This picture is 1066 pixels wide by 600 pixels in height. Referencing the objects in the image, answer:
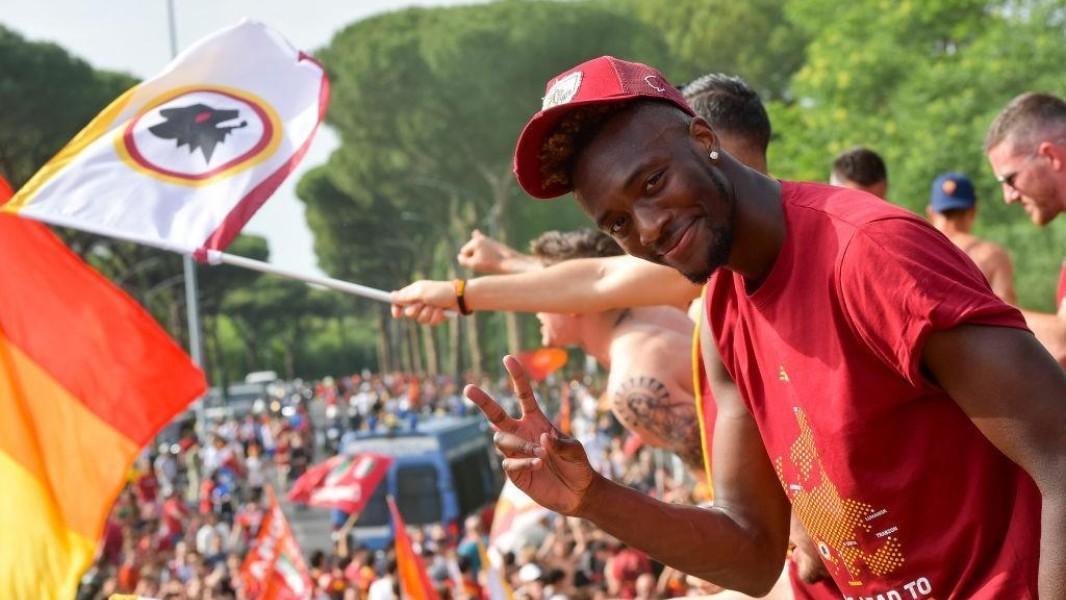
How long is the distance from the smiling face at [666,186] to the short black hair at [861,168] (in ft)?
10.4

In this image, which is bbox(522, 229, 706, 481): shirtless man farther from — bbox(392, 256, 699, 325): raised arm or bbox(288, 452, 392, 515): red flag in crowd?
bbox(288, 452, 392, 515): red flag in crowd

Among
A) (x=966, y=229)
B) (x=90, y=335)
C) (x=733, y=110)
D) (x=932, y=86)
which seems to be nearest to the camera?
(x=733, y=110)

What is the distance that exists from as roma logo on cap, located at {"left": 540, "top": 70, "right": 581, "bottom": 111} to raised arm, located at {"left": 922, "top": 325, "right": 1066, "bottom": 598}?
2.24ft

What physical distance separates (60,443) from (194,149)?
50.0 inches

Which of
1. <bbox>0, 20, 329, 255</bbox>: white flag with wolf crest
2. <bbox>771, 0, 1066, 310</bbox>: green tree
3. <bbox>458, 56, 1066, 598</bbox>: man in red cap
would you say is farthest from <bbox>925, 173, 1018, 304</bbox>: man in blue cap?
<bbox>771, 0, 1066, 310</bbox>: green tree

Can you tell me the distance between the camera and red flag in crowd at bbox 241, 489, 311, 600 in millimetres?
7988

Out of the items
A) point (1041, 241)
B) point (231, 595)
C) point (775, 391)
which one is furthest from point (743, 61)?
point (775, 391)

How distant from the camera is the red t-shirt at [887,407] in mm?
1880

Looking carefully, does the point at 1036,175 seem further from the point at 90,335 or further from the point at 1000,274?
the point at 90,335

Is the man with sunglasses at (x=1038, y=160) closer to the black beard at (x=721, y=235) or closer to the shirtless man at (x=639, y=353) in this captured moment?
the shirtless man at (x=639, y=353)

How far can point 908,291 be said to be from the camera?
6.06 feet

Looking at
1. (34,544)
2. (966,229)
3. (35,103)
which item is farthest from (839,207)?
(35,103)

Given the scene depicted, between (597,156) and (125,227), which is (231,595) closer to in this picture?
(125,227)

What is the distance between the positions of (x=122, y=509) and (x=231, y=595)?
36.6 feet
